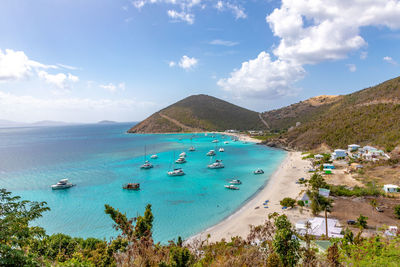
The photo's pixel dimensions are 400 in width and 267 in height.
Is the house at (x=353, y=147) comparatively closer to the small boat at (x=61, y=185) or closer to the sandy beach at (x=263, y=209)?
the sandy beach at (x=263, y=209)

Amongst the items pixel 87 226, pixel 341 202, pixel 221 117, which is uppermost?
pixel 221 117

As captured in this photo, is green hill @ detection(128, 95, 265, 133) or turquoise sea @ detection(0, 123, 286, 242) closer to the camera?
turquoise sea @ detection(0, 123, 286, 242)

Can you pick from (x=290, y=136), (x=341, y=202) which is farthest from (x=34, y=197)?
(x=290, y=136)

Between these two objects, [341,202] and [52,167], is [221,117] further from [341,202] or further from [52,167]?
[341,202]

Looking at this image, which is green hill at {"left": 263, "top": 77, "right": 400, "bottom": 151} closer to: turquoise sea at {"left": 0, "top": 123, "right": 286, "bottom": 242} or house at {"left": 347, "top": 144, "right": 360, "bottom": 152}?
house at {"left": 347, "top": 144, "right": 360, "bottom": 152}

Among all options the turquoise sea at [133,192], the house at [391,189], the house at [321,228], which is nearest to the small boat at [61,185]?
the turquoise sea at [133,192]

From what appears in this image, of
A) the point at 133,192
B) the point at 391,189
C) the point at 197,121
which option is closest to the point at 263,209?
the point at 391,189

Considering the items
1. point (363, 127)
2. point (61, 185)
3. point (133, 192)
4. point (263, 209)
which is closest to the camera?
point (263, 209)

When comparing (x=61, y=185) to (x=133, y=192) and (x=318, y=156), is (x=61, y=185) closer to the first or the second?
(x=133, y=192)

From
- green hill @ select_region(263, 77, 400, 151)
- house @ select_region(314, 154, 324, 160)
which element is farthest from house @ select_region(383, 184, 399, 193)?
house @ select_region(314, 154, 324, 160)
